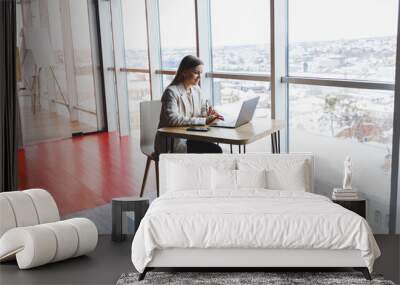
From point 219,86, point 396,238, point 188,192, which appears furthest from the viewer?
point 219,86

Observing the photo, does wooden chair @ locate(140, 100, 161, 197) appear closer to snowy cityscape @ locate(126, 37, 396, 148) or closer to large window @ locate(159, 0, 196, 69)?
snowy cityscape @ locate(126, 37, 396, 148)

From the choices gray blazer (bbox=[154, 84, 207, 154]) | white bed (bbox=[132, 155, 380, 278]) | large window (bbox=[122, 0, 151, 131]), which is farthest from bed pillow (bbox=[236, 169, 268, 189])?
large window (bbox=[122, 0, 151, 131])

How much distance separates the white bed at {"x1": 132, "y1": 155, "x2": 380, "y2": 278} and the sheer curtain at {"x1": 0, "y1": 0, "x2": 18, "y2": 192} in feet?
6.35

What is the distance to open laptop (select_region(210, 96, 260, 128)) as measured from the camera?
4.76m

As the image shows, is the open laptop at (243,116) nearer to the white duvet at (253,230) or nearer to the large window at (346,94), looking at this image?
the large window at (346,94)

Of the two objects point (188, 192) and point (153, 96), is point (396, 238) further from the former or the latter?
point (153, 96)

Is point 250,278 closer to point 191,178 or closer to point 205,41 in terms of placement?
point 191,178

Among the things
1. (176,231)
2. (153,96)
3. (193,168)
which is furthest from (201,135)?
(176,231)

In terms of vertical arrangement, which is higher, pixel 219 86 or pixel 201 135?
pixel 219 86

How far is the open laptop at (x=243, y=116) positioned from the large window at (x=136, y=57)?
30.2 inches

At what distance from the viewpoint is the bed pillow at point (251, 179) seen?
166 inches

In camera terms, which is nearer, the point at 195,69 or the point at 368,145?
the point at 368,145

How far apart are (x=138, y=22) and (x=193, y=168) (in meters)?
1.60

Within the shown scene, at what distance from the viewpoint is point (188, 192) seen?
417 centimetres
